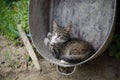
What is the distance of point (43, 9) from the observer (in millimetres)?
3652

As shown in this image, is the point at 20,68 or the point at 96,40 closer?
the point at 96,40

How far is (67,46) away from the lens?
3.25 metres

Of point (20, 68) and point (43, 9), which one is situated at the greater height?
point (43, 9)

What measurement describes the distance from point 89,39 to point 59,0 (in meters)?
0.68

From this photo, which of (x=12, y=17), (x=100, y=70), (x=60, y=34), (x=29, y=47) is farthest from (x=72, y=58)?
(x=12, y=17)

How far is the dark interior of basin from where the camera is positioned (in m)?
3.23

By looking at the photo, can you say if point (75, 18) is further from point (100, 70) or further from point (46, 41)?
point (100, 70)

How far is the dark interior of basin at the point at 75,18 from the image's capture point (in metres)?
3.23

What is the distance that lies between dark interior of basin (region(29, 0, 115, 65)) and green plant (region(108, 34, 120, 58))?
204 mm

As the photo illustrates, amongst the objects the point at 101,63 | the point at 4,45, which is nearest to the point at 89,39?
the point at 101,63

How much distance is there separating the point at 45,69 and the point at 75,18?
0.69 meters

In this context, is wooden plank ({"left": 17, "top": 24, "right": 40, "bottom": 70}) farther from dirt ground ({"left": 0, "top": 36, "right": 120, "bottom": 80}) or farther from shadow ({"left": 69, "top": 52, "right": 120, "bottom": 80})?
shadow ({"left": 69, "top": 52, "right": 120, "bottom": 80})

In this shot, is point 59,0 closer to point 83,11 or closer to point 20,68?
point 83,11

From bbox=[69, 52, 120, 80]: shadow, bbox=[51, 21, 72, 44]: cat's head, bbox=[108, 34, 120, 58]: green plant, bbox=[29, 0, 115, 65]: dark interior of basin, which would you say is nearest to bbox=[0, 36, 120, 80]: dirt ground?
bbox=[69, 52, 120, 80]: shadow
